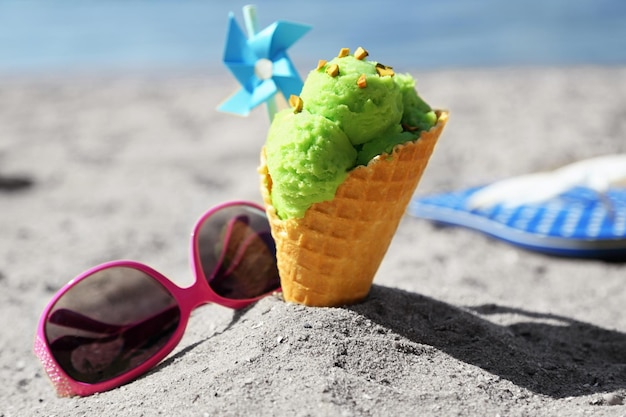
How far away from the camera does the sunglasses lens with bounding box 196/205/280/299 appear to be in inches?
96.9

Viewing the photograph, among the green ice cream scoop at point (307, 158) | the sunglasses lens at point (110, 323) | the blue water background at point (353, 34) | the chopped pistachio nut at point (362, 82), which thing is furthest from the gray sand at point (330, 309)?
the blue water background at point (353, 34)

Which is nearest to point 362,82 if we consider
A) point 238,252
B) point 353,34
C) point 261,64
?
point 261,64

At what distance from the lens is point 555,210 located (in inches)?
149

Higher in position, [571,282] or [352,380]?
[352,380]

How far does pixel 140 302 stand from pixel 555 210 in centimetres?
231

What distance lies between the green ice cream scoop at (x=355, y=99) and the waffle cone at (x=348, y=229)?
0.30 feet

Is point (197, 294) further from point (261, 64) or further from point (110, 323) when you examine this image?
point (261, 64)

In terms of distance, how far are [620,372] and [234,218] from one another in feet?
4.41

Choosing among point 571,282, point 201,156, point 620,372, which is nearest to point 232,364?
point 620,372

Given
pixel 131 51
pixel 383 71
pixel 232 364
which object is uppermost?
pixel 383 71

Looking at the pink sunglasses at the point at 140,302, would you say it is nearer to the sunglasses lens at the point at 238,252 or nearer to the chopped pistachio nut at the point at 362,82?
the sunglasses lens at the point at 238,252

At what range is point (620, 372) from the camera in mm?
2215

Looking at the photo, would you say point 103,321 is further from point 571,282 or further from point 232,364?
point 571,282

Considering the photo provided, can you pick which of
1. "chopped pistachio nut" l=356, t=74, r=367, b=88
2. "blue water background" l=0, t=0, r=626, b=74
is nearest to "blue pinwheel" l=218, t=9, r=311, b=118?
"chopped pistachio nut" l=356, t=74, r=367, b=88
